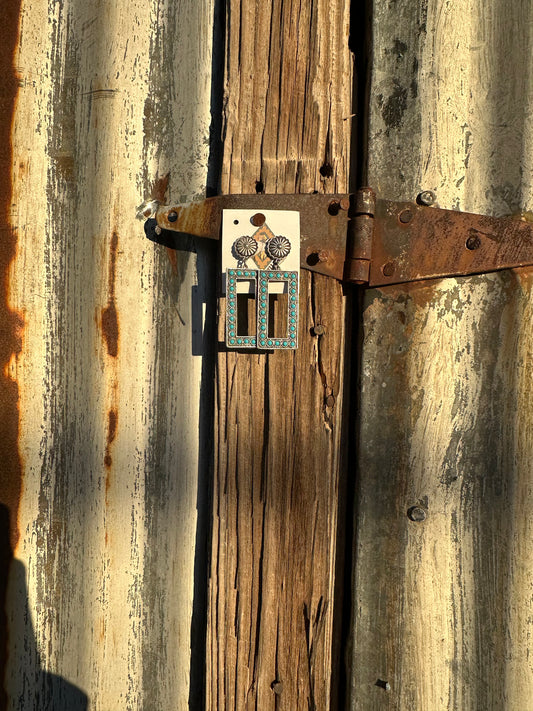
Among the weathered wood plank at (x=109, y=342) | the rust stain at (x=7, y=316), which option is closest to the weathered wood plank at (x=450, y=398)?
the weathered wood plank at (x=109, y=342)

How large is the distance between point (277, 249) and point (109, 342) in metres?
0.38

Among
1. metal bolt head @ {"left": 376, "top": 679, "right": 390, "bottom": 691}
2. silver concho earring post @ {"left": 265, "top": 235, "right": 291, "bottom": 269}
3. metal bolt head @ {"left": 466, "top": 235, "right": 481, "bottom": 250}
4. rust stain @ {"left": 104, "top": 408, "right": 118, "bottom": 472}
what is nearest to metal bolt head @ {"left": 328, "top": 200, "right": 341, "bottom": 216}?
silver concho earring post @ {"left": 265, "top": 235, "right": 291, "bottom": 269}

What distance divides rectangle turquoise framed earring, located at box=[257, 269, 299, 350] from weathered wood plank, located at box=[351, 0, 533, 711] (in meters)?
0.15

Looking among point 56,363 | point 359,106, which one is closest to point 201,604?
point 56,363

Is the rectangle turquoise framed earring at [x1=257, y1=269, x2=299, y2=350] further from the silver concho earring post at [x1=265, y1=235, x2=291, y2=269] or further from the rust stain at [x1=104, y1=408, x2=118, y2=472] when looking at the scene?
the rust stain at [x1=104, y1=408, x2=118, y2=472]

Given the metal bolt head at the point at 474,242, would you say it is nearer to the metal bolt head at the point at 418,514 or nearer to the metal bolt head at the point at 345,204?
the metal bolt head at the point at 345,204

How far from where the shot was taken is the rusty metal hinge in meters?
0.96

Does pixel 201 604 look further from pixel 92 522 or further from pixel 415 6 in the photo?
pixel 415 6

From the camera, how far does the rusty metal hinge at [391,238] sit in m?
0.96

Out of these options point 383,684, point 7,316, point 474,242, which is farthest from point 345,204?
point 383,684

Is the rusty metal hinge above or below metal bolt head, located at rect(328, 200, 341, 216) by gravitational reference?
below

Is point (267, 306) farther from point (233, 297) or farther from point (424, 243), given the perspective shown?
point (424, 243)

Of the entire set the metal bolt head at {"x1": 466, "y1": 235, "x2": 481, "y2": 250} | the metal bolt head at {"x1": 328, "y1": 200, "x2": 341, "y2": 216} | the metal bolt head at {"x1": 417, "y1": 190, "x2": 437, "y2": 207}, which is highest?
the metal bolt head at {"x1": 417, "y1": 190, "x2": 437, "y2": 207}

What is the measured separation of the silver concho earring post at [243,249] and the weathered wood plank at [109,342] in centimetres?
10
